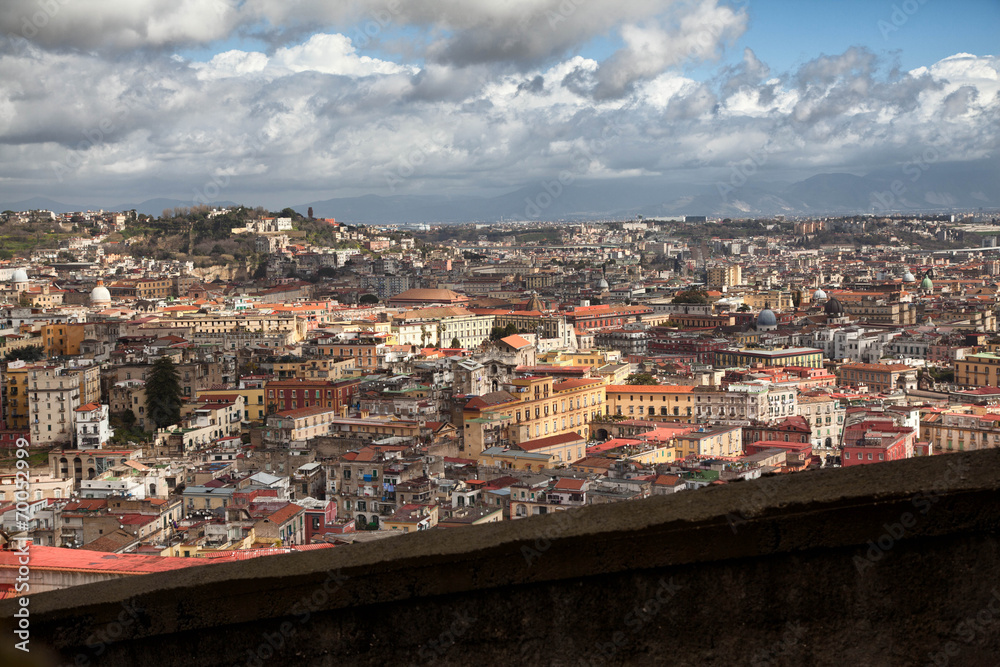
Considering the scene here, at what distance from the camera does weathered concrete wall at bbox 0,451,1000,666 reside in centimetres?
159

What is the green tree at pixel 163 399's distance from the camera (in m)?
22.1

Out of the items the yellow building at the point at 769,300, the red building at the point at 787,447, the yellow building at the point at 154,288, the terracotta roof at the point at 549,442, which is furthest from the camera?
the yellow building at the point at 769,300

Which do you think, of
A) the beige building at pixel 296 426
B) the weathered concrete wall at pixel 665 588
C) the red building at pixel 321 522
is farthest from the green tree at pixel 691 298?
the weathered concrete wall at pixel 665 588

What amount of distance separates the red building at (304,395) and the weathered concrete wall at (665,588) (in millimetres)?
21132

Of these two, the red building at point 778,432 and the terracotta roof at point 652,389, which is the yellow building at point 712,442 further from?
the terracotta roof at point 652,389

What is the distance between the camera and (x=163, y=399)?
22.2 metres

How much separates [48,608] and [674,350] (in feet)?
113

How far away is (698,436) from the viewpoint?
1934 centimetres

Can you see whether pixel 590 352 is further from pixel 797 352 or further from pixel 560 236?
pixel 560 236

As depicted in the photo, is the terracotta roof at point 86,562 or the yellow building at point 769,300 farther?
the yellow building at point 769,300

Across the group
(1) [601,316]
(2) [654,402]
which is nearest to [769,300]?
(1) [601,316]

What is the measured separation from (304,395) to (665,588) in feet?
71.3

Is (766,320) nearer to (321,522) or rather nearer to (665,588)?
(321,522)

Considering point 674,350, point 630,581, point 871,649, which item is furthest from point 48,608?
point 674,350
